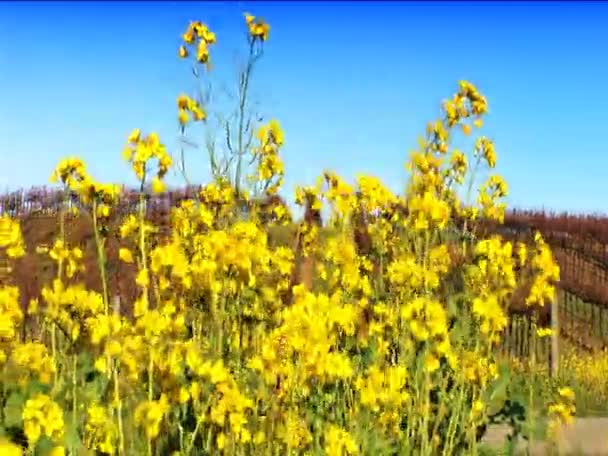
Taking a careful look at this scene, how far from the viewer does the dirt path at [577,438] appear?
21.0ft

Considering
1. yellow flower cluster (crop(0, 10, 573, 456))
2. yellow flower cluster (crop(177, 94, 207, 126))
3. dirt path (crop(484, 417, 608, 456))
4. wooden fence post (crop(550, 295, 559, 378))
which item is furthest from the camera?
wooden fence post (crop(550, 295, 559, 378))

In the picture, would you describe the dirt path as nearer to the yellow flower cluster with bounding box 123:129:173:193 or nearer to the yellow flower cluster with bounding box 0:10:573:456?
the yellow flower cluster with bounding box 0:10:573:456

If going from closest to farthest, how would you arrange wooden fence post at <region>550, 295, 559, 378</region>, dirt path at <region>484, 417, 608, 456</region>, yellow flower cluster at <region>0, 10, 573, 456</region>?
1. yellow flower cluster at <region>0, 10, 573, 456</region>
2. dirt path at <region>484, 417, 608, 456</region>
3. wooden fence post at <region>550, 295, 559, 378</region>

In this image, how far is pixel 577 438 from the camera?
23.5 ft

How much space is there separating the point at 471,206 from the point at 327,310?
10.6 ft

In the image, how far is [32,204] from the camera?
53.5 feet

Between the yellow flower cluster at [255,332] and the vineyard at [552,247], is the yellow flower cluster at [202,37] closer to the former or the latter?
the yellow flower cluster at [255,332]

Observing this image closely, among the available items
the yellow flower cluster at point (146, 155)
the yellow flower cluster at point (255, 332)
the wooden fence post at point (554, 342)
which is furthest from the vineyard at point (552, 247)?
the yellow flower cluster at point (146, 155)

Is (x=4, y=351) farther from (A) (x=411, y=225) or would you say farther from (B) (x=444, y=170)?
(B) (x=444, y=170)

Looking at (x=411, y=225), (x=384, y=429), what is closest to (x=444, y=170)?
(x=411, y=225)

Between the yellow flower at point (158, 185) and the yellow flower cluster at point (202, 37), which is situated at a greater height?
the yellow flower cluster at point (202, 37)

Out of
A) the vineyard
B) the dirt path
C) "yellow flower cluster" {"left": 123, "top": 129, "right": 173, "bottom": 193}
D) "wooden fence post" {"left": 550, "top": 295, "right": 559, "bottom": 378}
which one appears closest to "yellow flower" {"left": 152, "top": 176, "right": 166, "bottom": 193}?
"yellow flower cluster" {"left": 123, "top": 129, "right": 173, "bottom": 193}

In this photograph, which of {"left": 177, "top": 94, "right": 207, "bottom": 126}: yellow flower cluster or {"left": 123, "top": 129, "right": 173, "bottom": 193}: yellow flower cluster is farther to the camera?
{"left": 177, "top": 94, "right": 207, "bottom": 126}: yellow flower cluster

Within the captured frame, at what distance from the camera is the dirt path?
6.39 m
